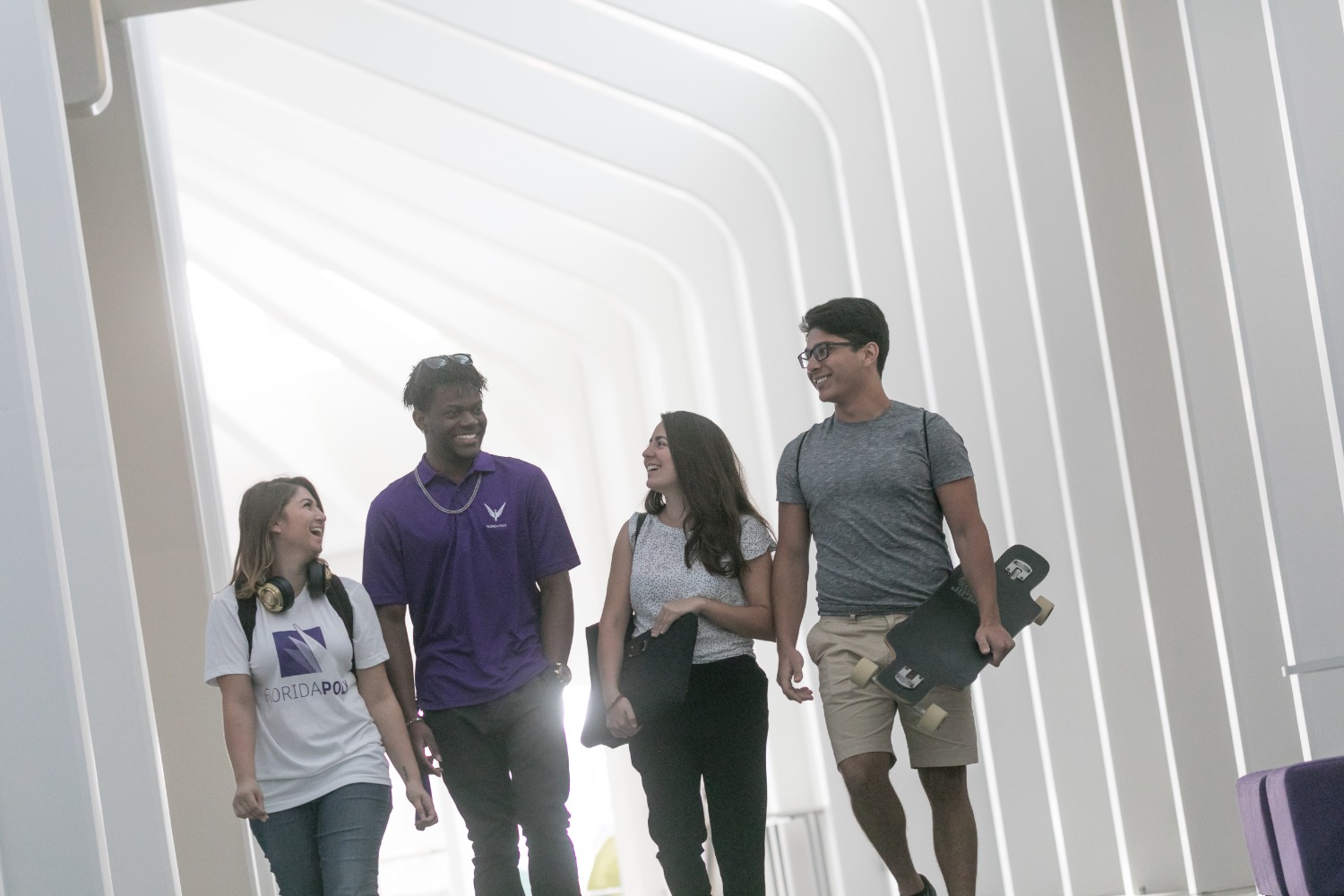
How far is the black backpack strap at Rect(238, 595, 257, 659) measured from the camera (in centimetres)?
423

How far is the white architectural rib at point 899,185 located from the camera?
24.0ft

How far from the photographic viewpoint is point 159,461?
680 centimetres

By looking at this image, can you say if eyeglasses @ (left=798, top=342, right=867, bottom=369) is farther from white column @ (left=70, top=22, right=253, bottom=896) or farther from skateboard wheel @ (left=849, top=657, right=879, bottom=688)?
white column @ (left=70, top=22, right=253, bottom=896)

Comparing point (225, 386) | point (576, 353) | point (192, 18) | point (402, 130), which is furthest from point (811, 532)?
point (225, 386)

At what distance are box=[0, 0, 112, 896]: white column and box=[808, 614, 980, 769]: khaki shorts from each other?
7.28 ft

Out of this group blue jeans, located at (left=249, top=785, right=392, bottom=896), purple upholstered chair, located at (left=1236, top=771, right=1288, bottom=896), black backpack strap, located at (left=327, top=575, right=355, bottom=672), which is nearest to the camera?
purple upholstered chair, located at (left=1236, top=771, right=1288, bottom=896)

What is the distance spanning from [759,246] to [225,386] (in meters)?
9.99

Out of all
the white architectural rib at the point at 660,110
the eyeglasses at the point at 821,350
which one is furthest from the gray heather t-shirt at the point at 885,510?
the white architectural rib at the point at 660,110

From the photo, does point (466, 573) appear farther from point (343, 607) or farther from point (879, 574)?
point (879, 574)

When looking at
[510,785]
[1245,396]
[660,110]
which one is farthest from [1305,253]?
[660,110]

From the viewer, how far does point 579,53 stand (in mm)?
8742

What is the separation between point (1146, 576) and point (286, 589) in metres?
3.82

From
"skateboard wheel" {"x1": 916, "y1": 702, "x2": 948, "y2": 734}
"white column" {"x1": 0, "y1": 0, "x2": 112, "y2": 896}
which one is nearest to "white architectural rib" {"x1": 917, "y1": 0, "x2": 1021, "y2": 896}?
"skateboard wheel" {"x1": 916, "y1": 702, "x2": 948, "y2": 734}

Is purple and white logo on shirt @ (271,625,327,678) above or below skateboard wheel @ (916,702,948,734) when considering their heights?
above
